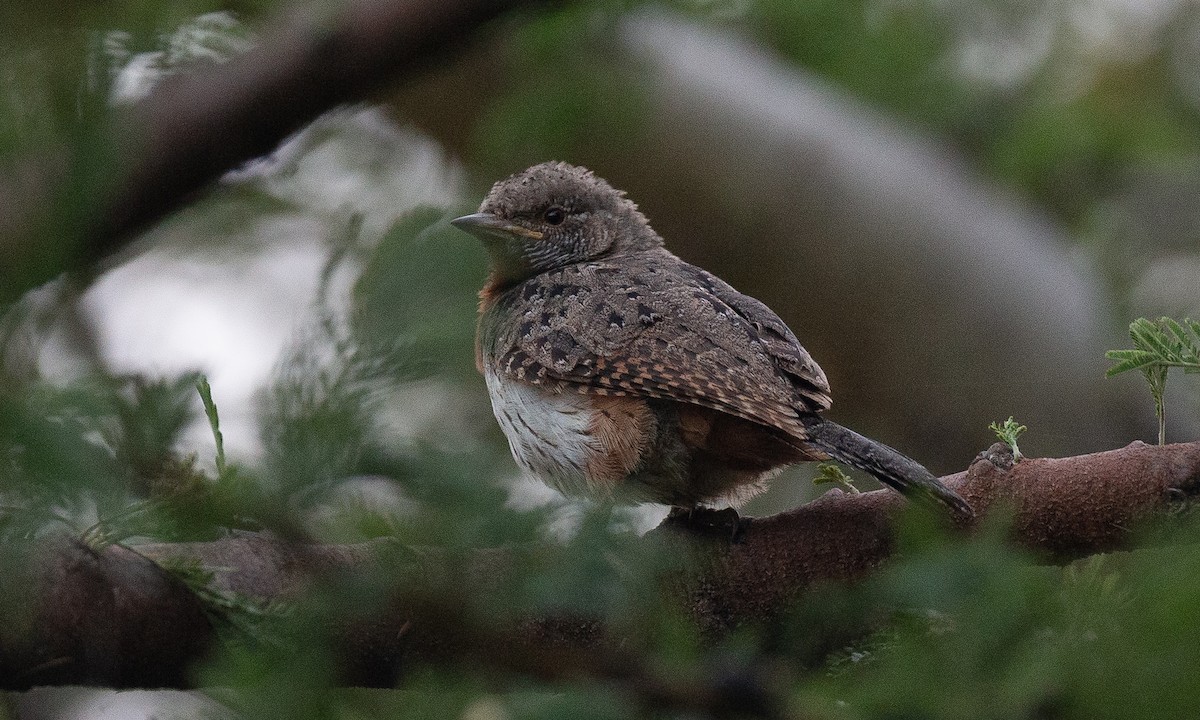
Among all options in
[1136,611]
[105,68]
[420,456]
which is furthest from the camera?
[105,68]

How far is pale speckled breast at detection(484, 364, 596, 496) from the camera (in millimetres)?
3500

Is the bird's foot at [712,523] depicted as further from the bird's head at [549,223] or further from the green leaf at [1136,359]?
the bird's head at [549,223]

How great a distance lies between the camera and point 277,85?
3783 millimetres

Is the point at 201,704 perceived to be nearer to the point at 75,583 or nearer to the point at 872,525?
the point at 75,583

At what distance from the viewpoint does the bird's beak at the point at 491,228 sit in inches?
161

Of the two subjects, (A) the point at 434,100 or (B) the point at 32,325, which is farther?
(A) the point at 434,100

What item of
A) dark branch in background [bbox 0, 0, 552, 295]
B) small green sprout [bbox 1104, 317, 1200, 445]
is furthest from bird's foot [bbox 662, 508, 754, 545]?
dark branch in background [bbox 0, 0, 552, 295]

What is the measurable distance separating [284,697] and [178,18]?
2.64m

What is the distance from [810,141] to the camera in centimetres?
625

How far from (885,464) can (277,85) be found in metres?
2.27

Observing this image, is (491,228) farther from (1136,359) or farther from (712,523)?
(1136,359)

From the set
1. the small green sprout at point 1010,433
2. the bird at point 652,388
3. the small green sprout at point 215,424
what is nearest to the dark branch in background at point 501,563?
the small green sprout at point 1010,433

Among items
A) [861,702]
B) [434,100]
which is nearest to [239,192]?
[434,100]

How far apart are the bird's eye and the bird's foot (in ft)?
4.28
